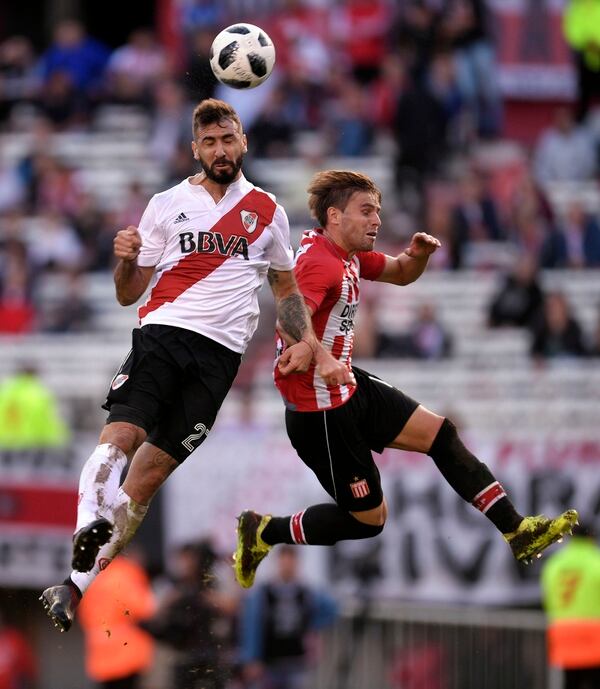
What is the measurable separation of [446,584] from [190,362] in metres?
5.50

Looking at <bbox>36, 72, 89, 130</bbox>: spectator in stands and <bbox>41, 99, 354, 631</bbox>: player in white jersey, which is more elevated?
<bbox>36, 72, 89, 130</bbox>: spectator in stands

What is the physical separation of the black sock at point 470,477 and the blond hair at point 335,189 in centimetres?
145

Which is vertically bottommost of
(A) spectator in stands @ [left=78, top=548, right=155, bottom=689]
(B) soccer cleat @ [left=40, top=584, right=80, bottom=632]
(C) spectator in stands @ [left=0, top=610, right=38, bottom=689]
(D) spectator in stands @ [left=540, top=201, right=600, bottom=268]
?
(C) spectator in stands @ [left=0, top=610, right=38, bottom=689]

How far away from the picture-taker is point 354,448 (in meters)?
10.1

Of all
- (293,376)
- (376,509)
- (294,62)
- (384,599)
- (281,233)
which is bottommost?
(384,599)

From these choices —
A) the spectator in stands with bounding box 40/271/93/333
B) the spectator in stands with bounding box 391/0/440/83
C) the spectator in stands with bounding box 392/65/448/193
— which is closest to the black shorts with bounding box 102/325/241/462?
the spectator in stands with bounding box 40/271/93/333

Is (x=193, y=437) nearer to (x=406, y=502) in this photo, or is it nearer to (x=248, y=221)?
(x=248, y=221)

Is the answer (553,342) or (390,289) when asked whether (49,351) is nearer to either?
(390,289)

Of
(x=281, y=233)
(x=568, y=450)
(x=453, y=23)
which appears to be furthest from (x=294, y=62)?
(x=281, y=233)

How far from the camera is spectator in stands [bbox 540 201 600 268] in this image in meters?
17.6

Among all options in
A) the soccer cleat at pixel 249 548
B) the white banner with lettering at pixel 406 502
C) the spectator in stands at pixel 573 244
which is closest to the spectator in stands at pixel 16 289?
the white banner with lettering at pixel 406 502

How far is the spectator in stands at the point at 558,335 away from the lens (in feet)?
52.9

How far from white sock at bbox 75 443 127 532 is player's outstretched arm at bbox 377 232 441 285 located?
2.17 m

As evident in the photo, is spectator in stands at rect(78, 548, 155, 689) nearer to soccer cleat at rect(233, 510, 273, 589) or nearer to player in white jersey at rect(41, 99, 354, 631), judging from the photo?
soccer cleat at rect(233, 510, 273, 589)
